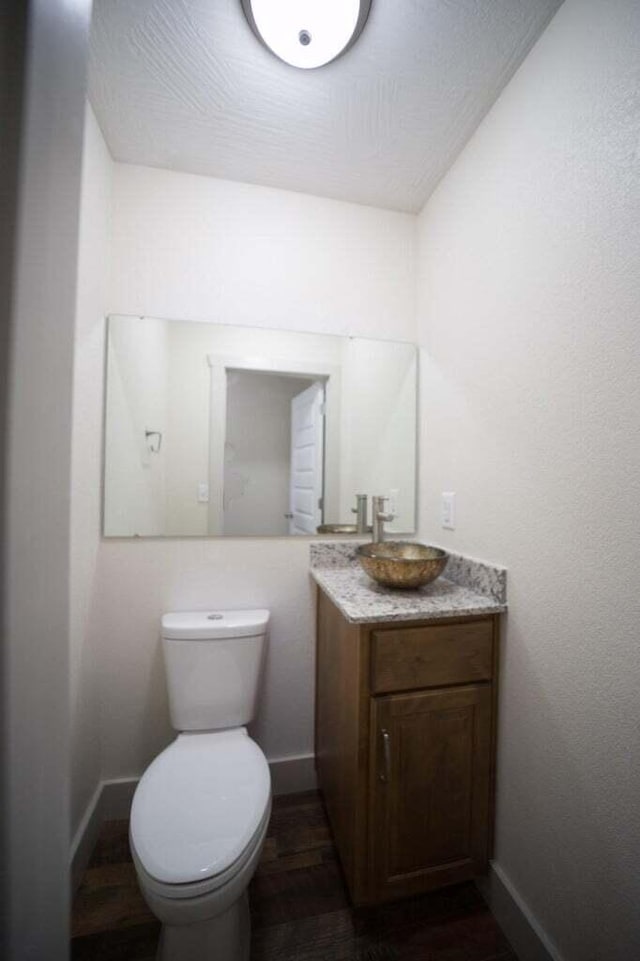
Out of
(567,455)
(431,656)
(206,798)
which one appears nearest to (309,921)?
(206,798)

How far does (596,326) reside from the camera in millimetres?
811

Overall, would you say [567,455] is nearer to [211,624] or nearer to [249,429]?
[249,429]

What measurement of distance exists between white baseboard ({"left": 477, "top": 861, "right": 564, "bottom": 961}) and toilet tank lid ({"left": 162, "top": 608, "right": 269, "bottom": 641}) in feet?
3.25

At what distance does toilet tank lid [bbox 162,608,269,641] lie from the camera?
1258mm

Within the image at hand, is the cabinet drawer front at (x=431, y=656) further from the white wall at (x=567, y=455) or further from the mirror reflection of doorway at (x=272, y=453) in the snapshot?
the mirror reflection of doorway at (x=272, y=453)

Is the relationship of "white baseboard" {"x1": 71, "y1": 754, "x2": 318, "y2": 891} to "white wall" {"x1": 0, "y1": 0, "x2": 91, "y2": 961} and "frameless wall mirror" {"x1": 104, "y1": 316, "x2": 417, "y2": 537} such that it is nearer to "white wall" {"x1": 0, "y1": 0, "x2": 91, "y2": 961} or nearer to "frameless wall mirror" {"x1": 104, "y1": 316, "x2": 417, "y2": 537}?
"frameless wall mirror" {"x1": 104, "y1": 316, "x2": 417, "y2": 537}

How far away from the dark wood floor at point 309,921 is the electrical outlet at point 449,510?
1120 millimetres

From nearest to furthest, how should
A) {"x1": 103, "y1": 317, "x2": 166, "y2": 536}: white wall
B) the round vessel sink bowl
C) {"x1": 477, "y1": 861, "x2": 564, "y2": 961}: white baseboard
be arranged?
{"x1": 477, "y1": 861, "x2": 564, "y2": 961}: white baseboard → the round vessel sink bowl → {"x1": 103, "y1": 317, "x2": 166, "y2": 536}: white wall

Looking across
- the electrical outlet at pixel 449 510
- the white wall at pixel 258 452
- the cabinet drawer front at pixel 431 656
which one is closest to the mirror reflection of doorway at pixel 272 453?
the white wall at pixel 258 452

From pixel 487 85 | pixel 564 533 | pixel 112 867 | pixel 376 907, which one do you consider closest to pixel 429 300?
pixel 487 85

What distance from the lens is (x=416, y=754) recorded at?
3.32ft

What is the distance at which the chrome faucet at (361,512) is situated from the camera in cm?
157

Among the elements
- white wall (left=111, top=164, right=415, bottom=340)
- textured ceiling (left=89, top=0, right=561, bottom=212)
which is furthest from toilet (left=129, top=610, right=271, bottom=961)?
textured ceiling (left=89, top=0, right=561, bottom=212)

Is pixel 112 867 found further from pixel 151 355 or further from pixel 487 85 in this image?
pixel 487 85
